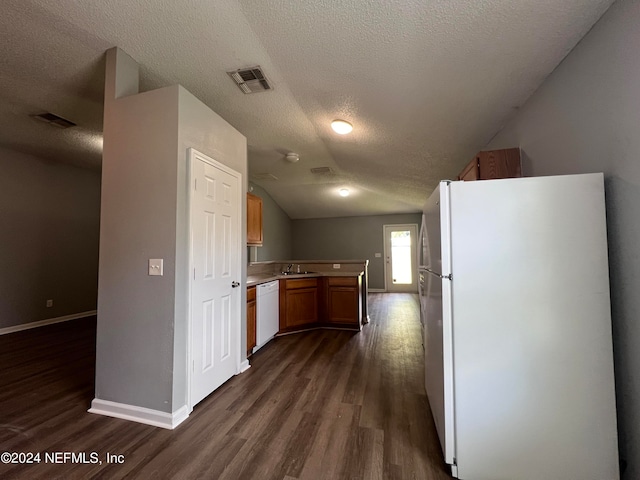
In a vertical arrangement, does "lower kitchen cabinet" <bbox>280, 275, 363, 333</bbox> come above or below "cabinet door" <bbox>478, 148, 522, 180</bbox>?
below

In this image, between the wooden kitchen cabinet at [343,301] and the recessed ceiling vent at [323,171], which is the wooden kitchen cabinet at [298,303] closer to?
the wooden kitchen cabinet at [343,301]

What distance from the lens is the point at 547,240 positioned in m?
1.31

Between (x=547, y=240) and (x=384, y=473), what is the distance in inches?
57.2

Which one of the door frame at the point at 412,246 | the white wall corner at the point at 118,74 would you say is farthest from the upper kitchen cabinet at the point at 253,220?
the door frame at the point at 412,246

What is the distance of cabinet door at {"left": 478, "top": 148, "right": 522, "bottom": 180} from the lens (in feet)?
6.31

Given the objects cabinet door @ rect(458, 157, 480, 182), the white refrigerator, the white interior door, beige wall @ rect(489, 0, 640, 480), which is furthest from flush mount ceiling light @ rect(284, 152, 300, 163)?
beige wall @ rect(489, 0, 640, 480)

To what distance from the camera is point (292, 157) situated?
4070mm


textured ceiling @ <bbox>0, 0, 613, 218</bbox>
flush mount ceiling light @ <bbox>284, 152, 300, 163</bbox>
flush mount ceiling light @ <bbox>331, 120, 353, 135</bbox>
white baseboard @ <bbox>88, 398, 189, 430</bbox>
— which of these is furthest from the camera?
flush mount ceiling light @ <bbox>284, 152, 300, 163</bbox>

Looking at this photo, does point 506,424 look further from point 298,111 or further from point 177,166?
point 298,111

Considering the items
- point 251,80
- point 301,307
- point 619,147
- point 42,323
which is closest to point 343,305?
point 301,307

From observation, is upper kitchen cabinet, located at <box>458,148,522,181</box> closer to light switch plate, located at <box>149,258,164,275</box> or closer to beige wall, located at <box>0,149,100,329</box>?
light switch plate, located at <box>149,258,164,275</box>

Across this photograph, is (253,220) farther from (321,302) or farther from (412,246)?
(412,246)

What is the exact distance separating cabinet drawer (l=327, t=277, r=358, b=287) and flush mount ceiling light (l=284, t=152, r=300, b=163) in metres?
1.90

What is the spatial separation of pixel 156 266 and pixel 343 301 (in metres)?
2.74
